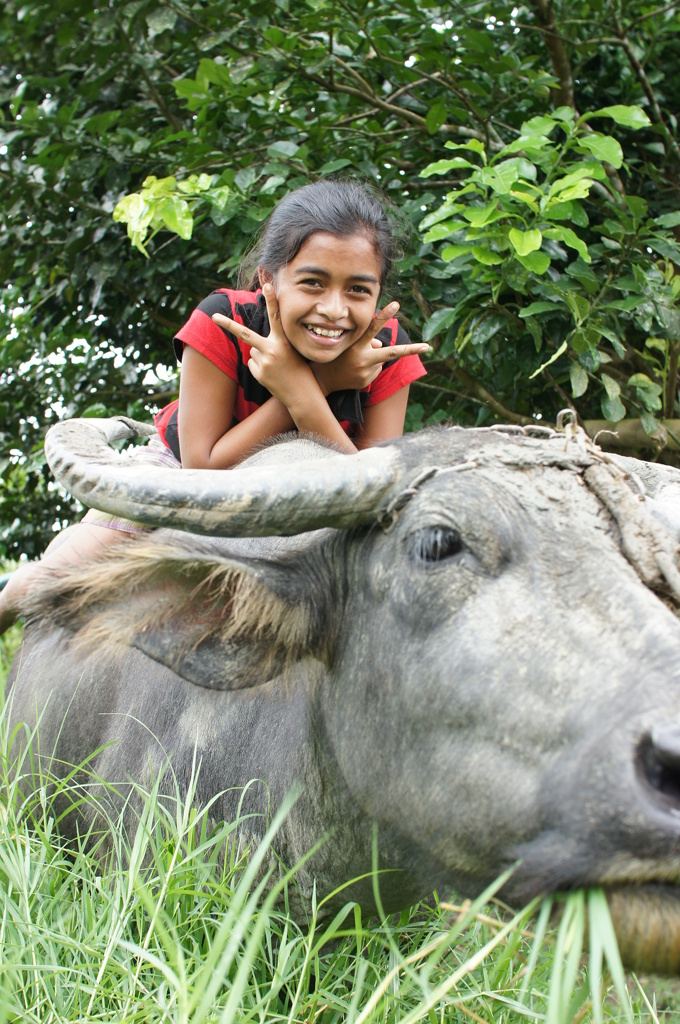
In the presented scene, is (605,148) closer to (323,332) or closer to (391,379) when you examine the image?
(391,379)

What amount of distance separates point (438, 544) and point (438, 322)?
7.07 ft

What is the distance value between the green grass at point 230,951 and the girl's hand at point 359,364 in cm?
139

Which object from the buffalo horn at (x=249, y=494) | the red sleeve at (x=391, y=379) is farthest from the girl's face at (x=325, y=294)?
the buffalo horn at (x=249, y=494)

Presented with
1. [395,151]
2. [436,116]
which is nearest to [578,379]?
[436,116]

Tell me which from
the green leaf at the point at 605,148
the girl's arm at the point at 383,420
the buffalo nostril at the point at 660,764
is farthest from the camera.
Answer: the girl's arm at the point at 383,420

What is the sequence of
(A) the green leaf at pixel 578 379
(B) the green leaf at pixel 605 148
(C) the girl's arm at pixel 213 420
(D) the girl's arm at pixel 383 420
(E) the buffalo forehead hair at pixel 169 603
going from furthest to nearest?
(A) the green leaf at pixel 578 379
(D) the girl's arm at pixel 383 420
(B) the green leaf at pixel 605 148
(C) the girl's arm at pixel 213 420
(E) the buffalo forehead hair at pixel 169 603

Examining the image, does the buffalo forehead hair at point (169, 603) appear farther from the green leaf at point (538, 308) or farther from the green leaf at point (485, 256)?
the green leaf at point (538, 308)

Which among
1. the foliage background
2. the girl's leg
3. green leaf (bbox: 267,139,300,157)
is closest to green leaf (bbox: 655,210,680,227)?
the foliage background

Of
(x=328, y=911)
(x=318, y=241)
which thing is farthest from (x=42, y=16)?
(x=328, y=911)

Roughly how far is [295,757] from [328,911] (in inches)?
14.5

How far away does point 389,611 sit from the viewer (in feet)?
5.74

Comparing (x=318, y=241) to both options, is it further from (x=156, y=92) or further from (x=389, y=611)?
(x=156, y=92)

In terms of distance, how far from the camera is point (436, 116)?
3826mm

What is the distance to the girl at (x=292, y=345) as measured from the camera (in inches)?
107
